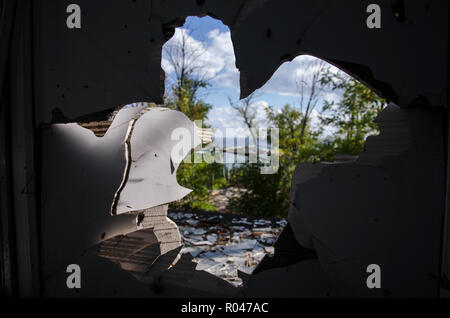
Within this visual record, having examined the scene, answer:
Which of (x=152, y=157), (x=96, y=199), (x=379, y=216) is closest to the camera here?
(x=379, y=216)

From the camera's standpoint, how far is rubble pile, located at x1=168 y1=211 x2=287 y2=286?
11.8 feet

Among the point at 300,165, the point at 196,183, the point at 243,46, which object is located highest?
the point at 243,46

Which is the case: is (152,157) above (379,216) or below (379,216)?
above

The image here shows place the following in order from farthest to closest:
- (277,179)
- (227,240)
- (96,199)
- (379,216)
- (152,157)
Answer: (277,179)
(227,240)
(152,157)
(96,199)
(379,216)

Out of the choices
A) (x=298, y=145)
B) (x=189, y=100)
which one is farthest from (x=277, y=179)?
(x=189, y=100)

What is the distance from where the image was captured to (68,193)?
2029 mm

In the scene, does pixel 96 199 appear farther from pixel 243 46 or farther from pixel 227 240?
pixel 227 240

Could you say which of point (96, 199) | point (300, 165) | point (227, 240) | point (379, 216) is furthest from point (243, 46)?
point (227, 240)

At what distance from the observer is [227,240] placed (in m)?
4.62

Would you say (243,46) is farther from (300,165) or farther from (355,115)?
(355,115)

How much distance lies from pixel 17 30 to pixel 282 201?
5.79 metres

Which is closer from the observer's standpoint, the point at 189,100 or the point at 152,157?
the point at 152,157

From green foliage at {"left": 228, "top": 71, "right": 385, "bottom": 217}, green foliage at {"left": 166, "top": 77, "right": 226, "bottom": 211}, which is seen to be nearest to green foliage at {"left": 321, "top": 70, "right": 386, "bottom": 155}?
green foliage at {"left": 228, "top": 71, "right": 385, "bottom": 217}

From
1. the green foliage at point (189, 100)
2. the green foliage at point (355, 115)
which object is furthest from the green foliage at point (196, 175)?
the green foliage at point (355, 115)
